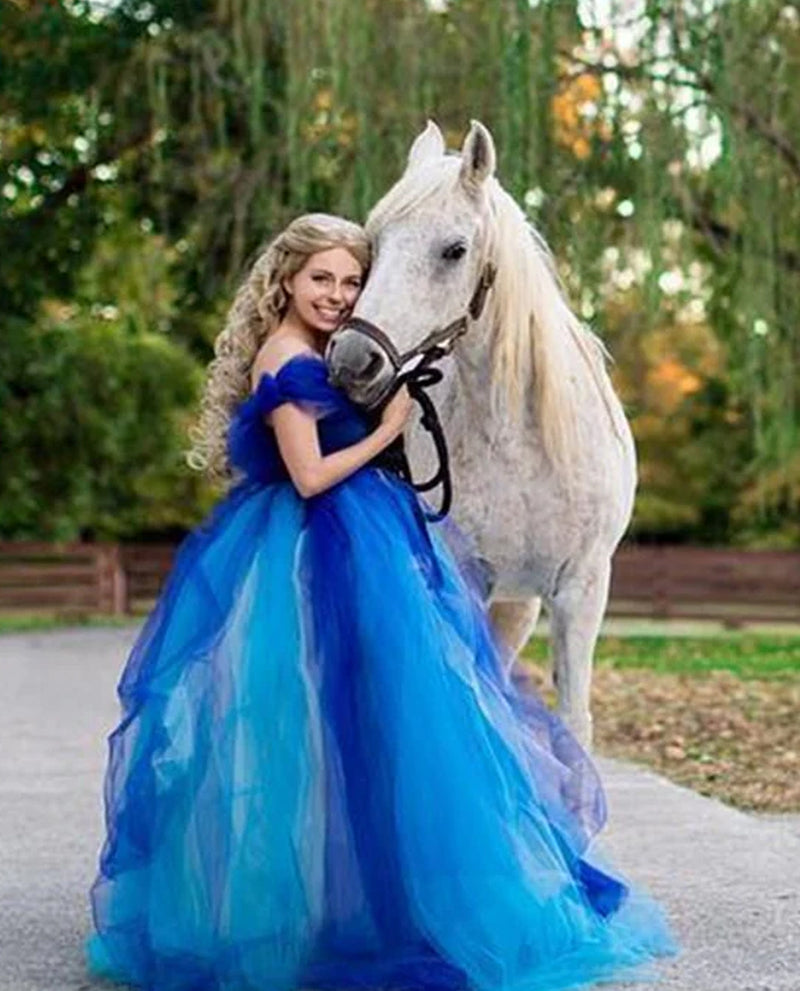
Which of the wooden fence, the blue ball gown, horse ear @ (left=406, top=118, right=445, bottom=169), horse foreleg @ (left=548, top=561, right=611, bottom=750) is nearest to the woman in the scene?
the blue ball gown

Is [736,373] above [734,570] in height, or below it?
above

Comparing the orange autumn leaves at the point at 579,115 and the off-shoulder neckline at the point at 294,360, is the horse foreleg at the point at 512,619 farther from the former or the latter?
the orange autumn leaves at the point at 579,115

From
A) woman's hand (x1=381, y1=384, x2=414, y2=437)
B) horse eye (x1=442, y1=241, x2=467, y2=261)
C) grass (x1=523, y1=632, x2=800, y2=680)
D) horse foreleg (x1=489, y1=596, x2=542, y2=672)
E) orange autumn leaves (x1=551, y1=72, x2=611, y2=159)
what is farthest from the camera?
orange autumn leaves (x1=551, y1=72, x2=611, y2=159)

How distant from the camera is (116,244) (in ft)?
81.9

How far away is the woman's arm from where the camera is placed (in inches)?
177

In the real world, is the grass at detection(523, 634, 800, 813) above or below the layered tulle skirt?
below

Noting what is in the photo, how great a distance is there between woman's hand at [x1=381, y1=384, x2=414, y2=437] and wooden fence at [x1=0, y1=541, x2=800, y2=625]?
21.1 m

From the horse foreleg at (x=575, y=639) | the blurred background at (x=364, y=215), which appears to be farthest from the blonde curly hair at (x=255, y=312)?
A: the blurred background at (x=364, y=215)

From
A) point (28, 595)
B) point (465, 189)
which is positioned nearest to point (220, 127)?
point (28, 595)

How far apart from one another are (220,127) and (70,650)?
4.85 meters

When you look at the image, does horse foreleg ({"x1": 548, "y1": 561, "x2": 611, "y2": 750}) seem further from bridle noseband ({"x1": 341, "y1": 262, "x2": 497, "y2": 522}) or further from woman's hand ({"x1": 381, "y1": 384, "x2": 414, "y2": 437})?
woman's hand ({"x1": 381, "y1": 384, "x2": 414, "y2": 437})

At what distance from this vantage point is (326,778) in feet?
14.2

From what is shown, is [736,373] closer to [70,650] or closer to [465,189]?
[70,650]

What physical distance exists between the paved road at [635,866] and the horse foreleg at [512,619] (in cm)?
76
